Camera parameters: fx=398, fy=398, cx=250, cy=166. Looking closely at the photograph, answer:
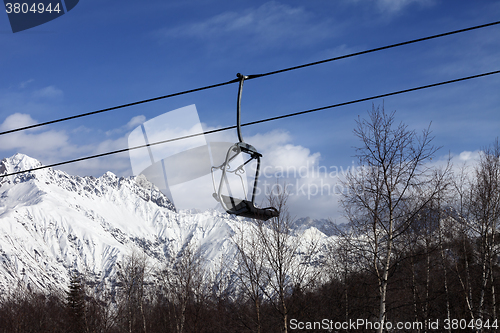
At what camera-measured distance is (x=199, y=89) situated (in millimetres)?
7113

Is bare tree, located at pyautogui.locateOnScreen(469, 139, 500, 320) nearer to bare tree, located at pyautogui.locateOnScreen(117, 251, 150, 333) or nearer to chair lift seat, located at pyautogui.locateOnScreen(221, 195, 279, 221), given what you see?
chair lift seat, located at pyautogui.locateOnScreen(221, 195, 279, 221)

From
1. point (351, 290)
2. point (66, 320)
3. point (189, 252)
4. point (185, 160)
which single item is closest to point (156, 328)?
point (66, 320)

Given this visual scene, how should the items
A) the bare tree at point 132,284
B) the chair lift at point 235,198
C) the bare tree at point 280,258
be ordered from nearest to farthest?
the chair lift at point 235,198, the bare tree at point 280,258, the bare tree at point 132,284

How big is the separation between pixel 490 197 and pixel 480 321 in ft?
18.9

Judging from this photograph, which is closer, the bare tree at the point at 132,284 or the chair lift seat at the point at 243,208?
the chair lift seat at the point at 243,208

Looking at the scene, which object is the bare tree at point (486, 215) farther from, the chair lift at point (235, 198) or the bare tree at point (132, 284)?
the bare tree at point (132, 284)

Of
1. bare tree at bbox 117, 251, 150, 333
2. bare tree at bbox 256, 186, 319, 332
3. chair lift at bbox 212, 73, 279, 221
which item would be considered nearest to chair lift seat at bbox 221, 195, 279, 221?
chair lift at bbox 212, 73, 279, 221

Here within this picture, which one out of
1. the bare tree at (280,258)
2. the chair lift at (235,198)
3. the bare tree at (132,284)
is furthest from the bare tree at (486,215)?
the bare tree at (132,284)

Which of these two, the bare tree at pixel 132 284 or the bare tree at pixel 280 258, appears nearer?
the bare tree at pixel 280 258

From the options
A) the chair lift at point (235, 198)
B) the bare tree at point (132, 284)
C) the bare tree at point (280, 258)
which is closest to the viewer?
the chair lift at point (235, 198)

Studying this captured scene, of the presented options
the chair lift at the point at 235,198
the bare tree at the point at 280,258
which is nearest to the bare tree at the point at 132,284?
the bare tree at the point at 280,258

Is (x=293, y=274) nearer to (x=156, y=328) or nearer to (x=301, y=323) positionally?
(x=301, y=323)

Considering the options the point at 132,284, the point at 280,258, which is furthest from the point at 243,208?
the point at 132,284

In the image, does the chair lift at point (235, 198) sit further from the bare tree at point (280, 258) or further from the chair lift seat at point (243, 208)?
the bare tree at point (280, 258)
